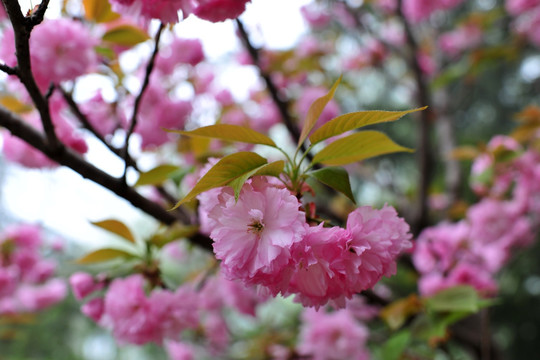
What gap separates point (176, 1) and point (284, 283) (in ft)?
1.05

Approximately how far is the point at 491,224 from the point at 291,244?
1.34 meters

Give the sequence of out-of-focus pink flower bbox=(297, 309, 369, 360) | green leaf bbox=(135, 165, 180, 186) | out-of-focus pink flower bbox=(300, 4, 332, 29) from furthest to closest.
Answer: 1. out-of-focus pink flower bbox=(300, 4, 332, 29)
2. out-of-focus pink flower bbox=(297, 309, 369, 360)
3. green leaf bbox=(135, 165, 180, 186)

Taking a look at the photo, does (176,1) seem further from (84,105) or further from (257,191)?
(84,105)

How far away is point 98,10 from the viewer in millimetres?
680

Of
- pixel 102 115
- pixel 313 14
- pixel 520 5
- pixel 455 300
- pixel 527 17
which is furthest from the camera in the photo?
pixel 313 14

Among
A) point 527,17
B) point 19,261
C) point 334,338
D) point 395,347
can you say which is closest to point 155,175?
point 395,347

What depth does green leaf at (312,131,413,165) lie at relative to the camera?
0.46 m

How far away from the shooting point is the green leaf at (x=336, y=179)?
43cm

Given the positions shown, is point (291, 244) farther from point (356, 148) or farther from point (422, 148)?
point (422, 148)

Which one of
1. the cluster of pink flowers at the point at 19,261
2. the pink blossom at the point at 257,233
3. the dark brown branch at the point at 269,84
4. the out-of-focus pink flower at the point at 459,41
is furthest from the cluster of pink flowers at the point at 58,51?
the out-of-focus pink flower at the point at 459,41

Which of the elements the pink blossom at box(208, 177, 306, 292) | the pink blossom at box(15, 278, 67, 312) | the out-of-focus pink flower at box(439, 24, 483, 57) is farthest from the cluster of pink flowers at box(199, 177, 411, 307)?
the out-of-focus pink flower at box(439, 24, 483, 57)

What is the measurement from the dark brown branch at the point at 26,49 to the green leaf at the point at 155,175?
114 mm

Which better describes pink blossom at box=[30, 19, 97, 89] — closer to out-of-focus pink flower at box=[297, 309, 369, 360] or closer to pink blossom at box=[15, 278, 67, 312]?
out-of-focus pink flower at box=[297, 309, 369, 360]

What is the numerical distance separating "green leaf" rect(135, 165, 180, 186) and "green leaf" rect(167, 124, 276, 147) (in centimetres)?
22
